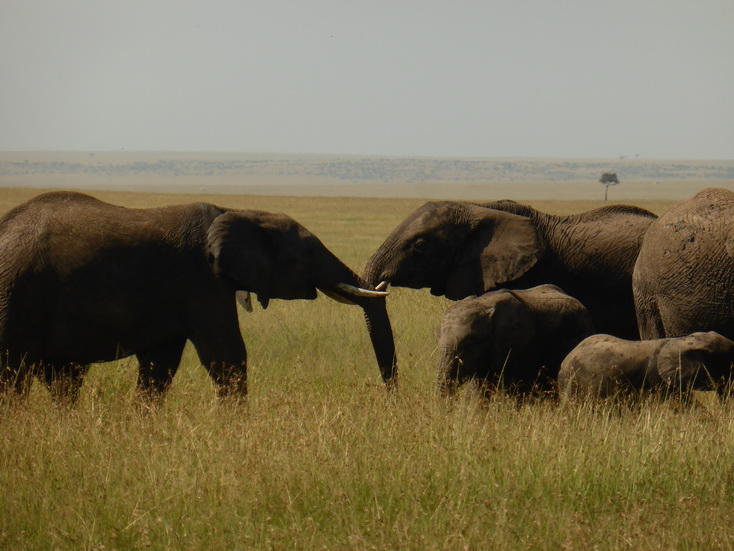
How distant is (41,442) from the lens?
246 inches

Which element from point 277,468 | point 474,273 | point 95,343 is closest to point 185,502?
point 277,468

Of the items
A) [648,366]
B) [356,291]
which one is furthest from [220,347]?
[648,366]

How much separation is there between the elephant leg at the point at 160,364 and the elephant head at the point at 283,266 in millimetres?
816

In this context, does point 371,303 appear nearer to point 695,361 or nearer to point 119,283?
point 119,283

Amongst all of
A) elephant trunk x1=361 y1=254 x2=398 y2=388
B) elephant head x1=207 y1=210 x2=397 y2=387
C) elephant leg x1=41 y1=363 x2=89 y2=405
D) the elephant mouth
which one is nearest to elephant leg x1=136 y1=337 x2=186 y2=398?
elephant leg x1=41 y1=363 x2=89 y2=405

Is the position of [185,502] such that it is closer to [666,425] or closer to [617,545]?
[617,545]

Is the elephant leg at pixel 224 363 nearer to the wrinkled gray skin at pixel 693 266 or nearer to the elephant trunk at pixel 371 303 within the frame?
the elephant trunk at pixel 371 303

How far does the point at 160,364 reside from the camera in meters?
8.31

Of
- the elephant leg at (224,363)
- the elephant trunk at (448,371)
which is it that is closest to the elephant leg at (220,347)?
the elephant leg at (224,363)

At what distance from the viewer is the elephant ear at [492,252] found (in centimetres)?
913

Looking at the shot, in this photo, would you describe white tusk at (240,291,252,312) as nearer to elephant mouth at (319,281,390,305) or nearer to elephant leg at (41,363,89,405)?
elephant mouth at (319,281,390,305)

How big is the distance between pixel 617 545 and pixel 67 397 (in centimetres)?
449

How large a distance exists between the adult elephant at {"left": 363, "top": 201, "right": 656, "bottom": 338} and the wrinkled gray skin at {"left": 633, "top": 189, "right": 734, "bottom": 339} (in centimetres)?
147

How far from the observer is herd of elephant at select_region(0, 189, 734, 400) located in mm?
7141
